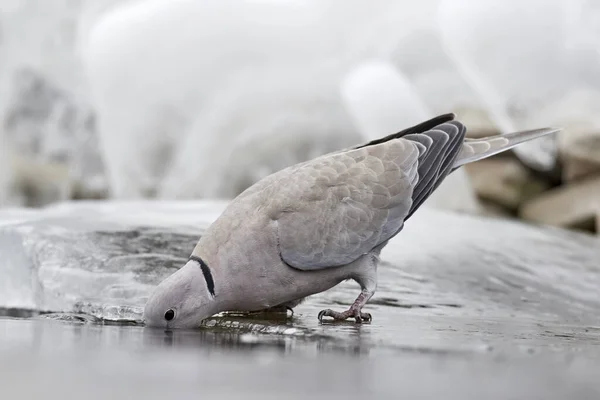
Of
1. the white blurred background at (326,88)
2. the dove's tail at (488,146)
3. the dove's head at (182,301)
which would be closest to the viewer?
the dove's head at (182,301)

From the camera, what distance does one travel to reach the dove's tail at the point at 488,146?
3.86 meters

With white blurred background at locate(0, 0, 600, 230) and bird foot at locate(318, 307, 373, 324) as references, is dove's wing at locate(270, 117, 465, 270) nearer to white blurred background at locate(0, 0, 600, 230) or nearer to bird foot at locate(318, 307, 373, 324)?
bird foot at locate(318, 307, 373, 324)

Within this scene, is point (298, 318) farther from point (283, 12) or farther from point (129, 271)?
point (283, 12)

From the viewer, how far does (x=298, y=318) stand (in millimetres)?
3232

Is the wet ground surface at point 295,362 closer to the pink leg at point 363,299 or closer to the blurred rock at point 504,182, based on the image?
the pink leg at point 363,299

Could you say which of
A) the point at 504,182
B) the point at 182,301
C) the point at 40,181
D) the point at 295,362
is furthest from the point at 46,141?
the point at 295,362

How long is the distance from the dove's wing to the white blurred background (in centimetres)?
429

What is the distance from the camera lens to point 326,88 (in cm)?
898

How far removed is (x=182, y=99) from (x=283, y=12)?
4.49ft

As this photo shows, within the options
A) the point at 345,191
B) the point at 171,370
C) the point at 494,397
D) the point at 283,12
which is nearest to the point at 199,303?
the point at 345,191

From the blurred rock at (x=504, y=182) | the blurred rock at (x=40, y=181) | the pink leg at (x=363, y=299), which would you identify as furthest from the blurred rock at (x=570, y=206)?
the blurred rock at (x=40, y=181)

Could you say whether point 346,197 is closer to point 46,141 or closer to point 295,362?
point 295,362

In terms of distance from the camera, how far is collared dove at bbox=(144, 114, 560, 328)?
3.02m

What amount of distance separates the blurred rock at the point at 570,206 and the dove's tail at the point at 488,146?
4111mm
